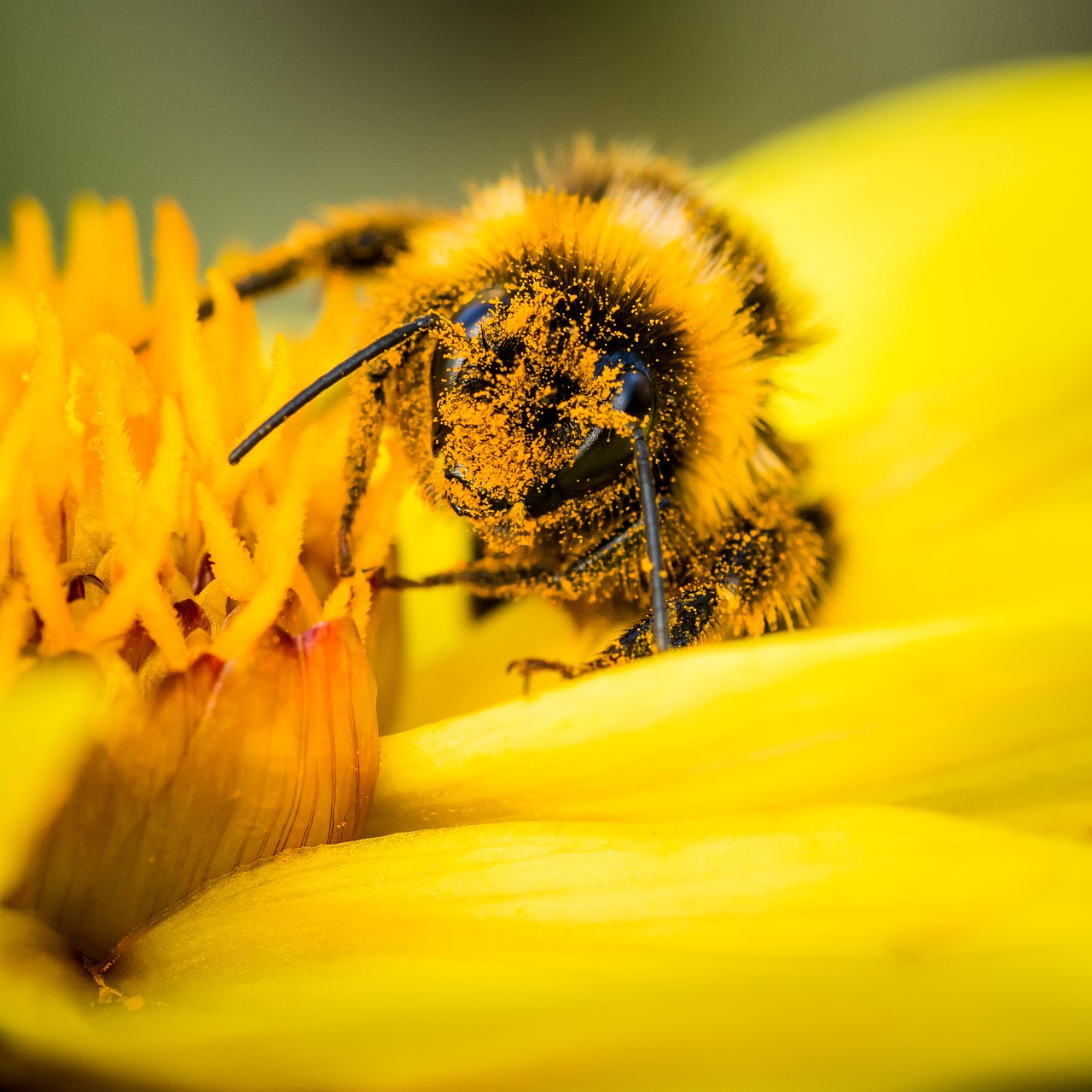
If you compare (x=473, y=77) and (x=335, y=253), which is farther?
(x=473, y=77)

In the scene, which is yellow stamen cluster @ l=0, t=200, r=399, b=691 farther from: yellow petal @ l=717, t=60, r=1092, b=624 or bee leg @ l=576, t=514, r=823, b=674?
yellow petal @ l=717, t=60, r=1092, b=624

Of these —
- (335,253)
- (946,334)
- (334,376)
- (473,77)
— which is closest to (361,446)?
(334,376)

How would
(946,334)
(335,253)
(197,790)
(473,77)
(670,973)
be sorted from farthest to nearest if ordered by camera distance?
1. (473,77)
2. (946,334)
3. (335,253)
4. (197,790)
5. (670,973)

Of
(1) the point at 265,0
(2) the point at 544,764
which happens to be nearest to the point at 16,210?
(2) the point at 544,764

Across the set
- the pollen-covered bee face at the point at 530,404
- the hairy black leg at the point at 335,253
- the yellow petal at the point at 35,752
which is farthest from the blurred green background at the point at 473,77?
the yellow petal at the point at 35,752

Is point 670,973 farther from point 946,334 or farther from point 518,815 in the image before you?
point 946,334

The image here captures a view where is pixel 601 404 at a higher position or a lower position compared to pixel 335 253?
lower

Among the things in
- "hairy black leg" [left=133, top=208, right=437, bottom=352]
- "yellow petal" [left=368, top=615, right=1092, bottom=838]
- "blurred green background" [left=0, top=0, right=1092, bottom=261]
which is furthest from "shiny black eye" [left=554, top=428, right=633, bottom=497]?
"blurred green background" [left=0, top=0, right=1092, bottom=261]
